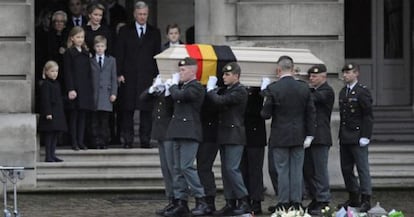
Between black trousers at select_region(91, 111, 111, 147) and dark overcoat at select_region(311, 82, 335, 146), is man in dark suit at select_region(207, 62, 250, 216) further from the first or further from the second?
black trousers at select_region(91, 111, 111, 147)

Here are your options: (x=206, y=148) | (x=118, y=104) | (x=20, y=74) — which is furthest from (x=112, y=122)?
(x=206, y=148)

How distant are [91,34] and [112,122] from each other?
4.84 ft

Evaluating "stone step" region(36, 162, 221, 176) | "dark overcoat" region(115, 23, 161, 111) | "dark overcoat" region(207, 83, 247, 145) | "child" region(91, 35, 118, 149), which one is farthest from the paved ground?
"dark overcoat" region(115, 23, 161, 111)

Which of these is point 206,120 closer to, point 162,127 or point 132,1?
point 162,127

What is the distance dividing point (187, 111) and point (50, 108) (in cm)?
344

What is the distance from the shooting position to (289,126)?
15938 millimetres

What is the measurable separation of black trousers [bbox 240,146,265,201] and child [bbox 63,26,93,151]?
3479 mm

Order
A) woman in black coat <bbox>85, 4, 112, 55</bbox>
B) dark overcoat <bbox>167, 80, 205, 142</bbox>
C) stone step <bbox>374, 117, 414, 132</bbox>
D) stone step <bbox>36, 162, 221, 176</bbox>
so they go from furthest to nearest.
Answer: stone step <bbox>374, 117, 414, 132</bbox> → woman in black coat <bbox>85, 4, 112, 55</bbox> → stone step <bbox>36, 162, 221, 176</bbox> → dark overcoat <bbox>167, 80, 205, 142</bbox>

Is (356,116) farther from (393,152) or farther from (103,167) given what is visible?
(103,167)

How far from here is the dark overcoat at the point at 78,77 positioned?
19.2 metres

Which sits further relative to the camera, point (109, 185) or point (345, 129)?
point (109, 185)

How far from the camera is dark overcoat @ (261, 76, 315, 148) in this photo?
15883mm

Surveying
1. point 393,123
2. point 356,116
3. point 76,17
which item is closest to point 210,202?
point 356,116

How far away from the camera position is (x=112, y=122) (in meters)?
20.4
